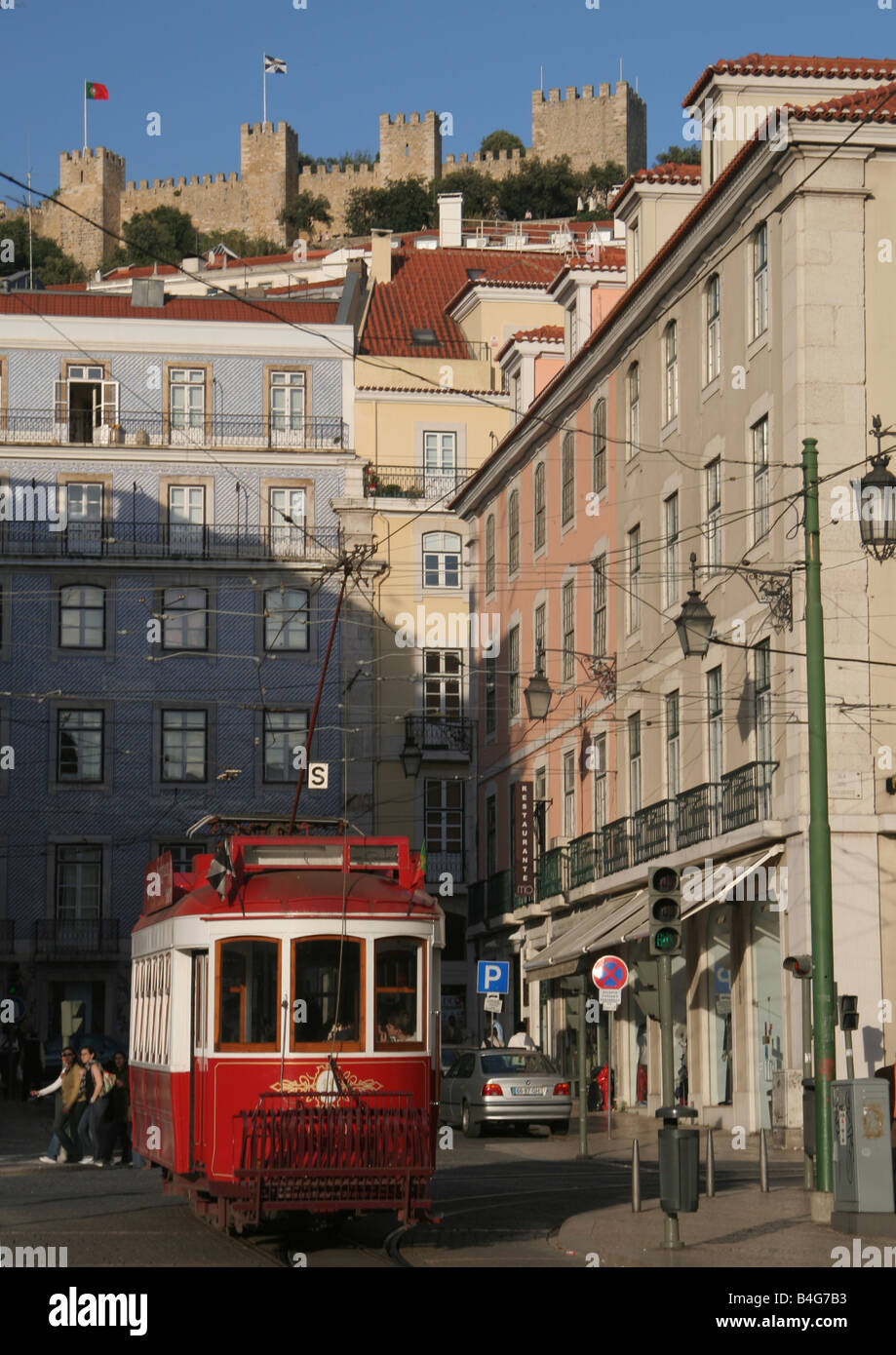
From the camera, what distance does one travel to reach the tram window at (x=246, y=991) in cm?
1622

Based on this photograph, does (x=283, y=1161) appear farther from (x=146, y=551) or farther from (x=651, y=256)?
(x=146, y=551)

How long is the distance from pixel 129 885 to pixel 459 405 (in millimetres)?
16004

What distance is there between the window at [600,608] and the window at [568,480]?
2.10 m

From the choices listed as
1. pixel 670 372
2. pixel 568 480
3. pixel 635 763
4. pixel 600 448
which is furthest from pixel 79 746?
pixel 670 372

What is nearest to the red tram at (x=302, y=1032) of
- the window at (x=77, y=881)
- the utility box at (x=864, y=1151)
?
the utility box at (x=864, y=1151)

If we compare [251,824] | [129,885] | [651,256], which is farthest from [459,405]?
[251,824]

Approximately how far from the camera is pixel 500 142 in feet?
480

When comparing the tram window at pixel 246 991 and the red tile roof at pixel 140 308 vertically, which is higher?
the red tile roof at pixel 140 308

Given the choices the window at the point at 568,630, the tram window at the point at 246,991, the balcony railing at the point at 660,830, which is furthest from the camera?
the window at the point at 568,630

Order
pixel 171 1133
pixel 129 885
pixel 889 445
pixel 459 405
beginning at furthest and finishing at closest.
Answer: pixel 459 405, pixel 129 885, pixel 889 445, pixel 171 1133

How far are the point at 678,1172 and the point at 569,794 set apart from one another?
86.5 ft

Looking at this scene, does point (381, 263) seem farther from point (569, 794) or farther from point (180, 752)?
point (569, 794)

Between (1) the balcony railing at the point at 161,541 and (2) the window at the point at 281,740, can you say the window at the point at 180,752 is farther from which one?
(1) the balcony railing at the point at 161,541

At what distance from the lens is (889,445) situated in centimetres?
2931
